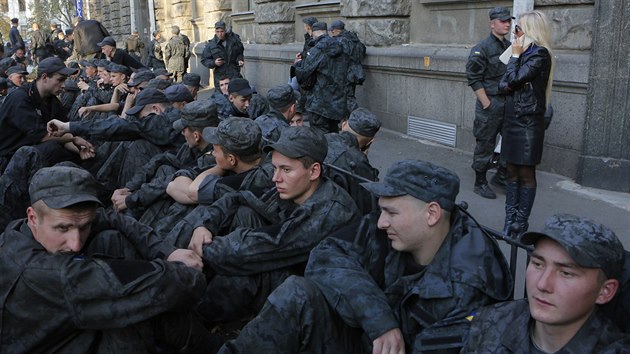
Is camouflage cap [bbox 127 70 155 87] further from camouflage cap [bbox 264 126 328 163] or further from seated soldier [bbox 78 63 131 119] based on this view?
camouflage cap [bbox 264 126 328 163]

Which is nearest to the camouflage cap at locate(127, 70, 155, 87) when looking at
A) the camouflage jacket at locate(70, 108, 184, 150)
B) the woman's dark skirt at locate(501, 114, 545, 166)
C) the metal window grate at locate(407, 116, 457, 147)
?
the camouflage jacket at locate(70, 108, 184, 150)

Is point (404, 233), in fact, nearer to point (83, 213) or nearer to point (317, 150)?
point (317, 150)

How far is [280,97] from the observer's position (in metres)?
6.34

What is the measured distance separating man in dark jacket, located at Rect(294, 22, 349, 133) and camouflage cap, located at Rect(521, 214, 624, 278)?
7276 millimetres

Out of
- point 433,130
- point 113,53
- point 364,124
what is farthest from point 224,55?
point 364,124

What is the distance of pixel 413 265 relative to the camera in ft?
9.53

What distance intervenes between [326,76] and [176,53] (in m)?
10.3

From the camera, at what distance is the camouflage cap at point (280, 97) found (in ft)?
20.8

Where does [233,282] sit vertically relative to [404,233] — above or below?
below

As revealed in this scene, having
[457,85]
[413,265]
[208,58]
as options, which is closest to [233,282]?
[413,265]

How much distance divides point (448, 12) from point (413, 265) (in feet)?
23.3

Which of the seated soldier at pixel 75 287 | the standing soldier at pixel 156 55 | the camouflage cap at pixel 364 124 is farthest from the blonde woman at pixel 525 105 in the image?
the standing soldier at pixel 156 55

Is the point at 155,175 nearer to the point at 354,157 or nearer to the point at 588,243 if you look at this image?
the point at 354,157

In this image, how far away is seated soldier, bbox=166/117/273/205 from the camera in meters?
4.22
